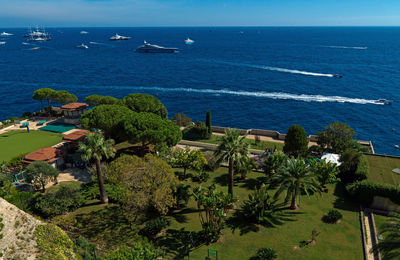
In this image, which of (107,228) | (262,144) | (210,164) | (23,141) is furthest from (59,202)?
(262,144)

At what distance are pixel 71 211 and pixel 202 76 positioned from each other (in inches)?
4045

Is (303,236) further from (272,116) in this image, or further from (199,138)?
(272,116)

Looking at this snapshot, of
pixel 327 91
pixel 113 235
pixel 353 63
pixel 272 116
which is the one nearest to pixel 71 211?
pixel 113 235

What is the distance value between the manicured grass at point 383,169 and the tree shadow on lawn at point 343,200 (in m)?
3.78

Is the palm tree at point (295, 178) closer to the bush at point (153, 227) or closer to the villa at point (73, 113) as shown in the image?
the bush at point (153, 227)

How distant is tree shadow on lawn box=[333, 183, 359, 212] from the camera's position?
3328 cm

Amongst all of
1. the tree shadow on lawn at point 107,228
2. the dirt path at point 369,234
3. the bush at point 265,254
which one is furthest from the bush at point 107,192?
the dirt path at point 369,234

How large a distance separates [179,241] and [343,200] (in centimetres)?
2132

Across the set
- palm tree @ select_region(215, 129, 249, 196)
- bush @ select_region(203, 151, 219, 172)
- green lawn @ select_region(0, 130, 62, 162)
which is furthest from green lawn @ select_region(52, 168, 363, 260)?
green lawn @ select_region(0, 130, 62, 162)

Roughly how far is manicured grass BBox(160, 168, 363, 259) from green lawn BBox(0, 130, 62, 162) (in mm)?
30976

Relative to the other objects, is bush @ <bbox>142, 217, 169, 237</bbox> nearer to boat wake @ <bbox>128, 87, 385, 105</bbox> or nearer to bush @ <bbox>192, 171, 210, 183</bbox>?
bush @ <bbox>192, 171, 210, 183</bbox>

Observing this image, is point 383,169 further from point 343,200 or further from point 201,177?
point 201,177

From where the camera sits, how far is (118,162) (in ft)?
105

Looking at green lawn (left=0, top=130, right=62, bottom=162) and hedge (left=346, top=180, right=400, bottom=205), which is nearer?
hedge (left=346, top=180, right=400, bottom=205)
